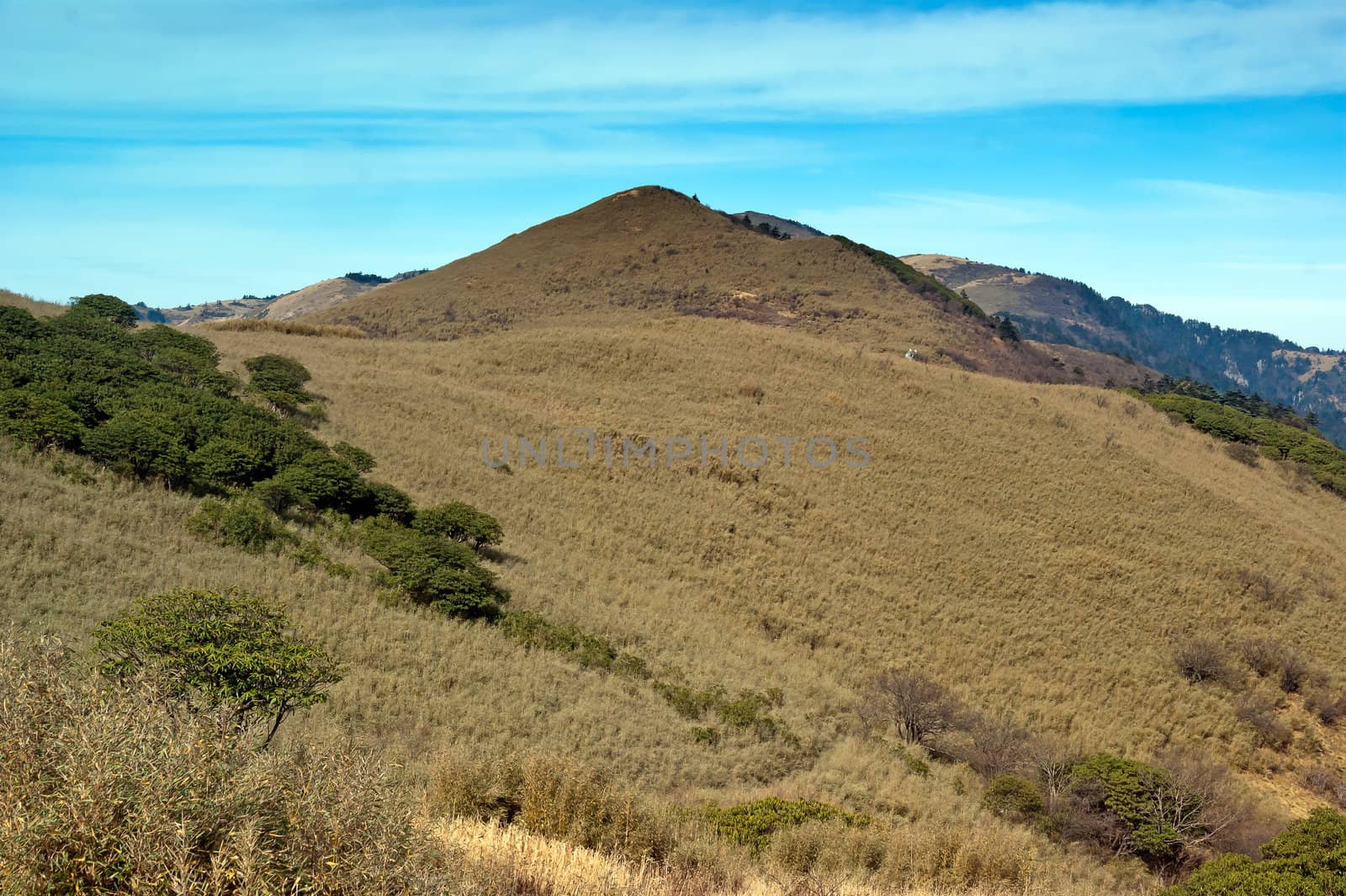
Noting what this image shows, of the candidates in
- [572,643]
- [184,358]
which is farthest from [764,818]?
[184,358]

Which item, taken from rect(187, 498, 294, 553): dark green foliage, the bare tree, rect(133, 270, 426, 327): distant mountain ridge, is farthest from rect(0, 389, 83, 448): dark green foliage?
rect(133, 270, 426, 327): distant mountain ridge

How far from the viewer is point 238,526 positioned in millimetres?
15711

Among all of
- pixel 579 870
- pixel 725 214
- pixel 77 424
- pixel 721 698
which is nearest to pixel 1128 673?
pixel 721 698

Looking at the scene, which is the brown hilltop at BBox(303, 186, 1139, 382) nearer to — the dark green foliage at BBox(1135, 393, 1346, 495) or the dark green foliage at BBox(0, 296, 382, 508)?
the dark green foliage at BBox(1135, 393, 1346, 495)

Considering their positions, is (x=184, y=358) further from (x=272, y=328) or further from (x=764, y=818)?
(x=764, y=818)

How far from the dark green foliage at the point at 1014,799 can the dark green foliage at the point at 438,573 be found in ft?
33.1

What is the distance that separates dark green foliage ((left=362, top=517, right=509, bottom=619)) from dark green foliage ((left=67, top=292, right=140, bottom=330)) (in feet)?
77.4

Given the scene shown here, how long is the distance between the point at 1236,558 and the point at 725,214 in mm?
82214

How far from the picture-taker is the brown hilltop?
68375 millimetres

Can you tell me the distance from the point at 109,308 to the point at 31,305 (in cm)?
267

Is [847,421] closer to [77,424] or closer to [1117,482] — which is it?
[1117,482]

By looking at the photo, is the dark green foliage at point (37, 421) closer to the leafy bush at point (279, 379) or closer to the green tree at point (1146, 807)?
the leafy bush at point (279, 379)

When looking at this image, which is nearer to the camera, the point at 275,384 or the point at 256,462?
the point at 256,462

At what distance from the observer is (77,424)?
57.9ft
